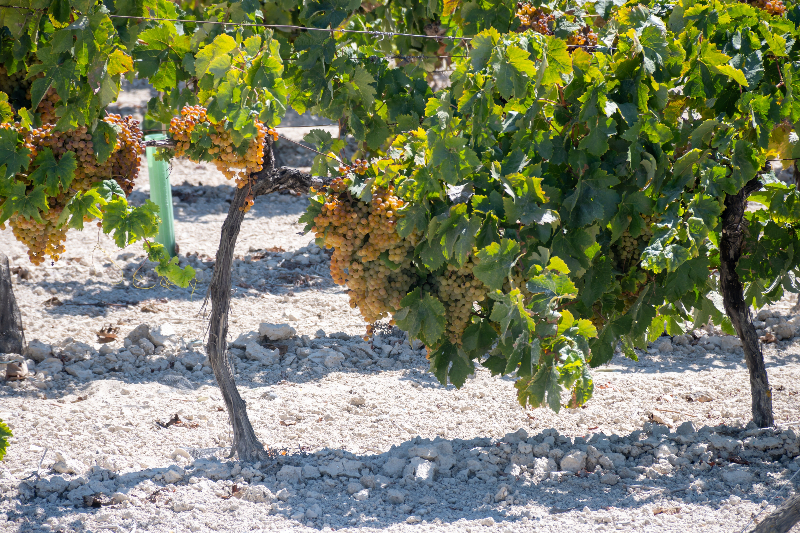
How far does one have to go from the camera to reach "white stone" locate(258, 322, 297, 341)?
547cm

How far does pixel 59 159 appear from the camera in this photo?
115 inches

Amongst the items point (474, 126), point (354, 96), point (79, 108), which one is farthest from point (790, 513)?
point (79, 108)

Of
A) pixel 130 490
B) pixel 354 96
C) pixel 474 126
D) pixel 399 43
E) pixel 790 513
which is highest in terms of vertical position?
pixel 399 43

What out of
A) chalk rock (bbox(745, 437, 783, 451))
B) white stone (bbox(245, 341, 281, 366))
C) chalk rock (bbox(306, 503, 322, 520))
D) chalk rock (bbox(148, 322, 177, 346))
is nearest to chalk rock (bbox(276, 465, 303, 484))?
chalk rock (bbox(306, 503, 322, 520))

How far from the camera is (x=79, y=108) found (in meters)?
2.87

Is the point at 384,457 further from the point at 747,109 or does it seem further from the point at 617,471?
the point at 747,109

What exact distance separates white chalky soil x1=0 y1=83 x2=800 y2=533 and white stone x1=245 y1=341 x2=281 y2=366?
0.04ft

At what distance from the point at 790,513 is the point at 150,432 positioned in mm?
3135

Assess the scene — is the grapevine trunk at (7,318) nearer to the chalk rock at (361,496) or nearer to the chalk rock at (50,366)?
the chalk rock at (50,366)

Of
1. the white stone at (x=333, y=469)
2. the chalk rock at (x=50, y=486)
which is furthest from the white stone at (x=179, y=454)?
the white stone at (x=333, y=469)

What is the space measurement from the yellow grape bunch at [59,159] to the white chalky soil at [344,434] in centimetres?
42

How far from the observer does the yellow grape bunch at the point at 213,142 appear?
→ 2.92m

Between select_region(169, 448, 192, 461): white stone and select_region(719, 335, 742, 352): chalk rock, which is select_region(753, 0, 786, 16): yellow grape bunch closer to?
select_region(719, 335, 742, 352): chalk rock

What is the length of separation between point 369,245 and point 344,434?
1620mm
